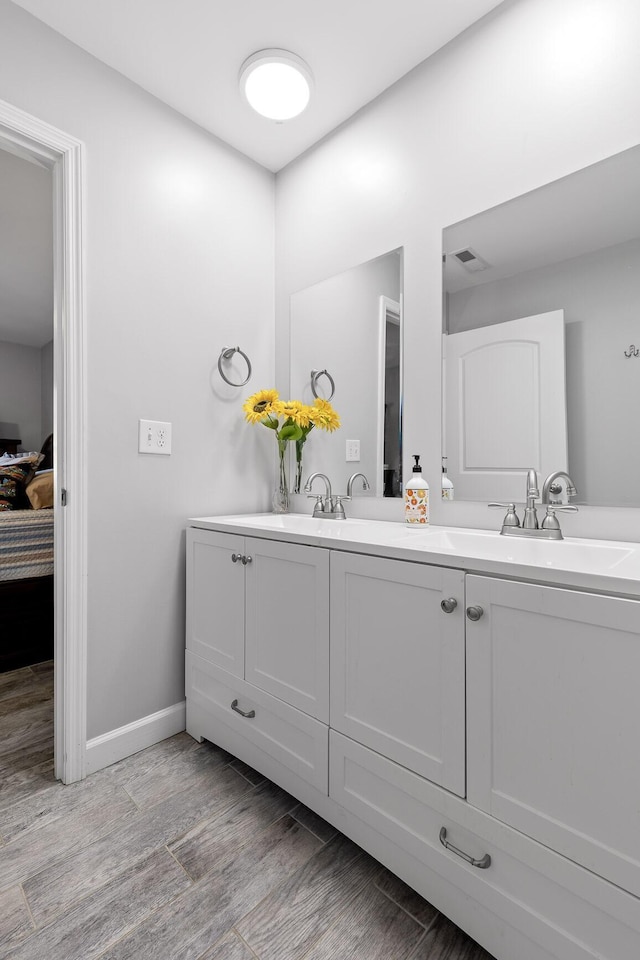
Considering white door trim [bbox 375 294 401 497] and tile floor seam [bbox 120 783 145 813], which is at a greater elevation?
white door trim [bbox 375 294 401 497]

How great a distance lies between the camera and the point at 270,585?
141cm

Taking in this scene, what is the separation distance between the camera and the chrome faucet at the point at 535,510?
50.6 inches

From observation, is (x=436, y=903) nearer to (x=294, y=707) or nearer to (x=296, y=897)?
(x=296, y=897)

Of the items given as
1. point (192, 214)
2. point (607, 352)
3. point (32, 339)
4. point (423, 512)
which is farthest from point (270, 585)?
point (32, 339)

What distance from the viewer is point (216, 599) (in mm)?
1627

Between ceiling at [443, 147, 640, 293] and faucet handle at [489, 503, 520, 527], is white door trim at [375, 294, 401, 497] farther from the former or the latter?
faucet handle at [489, 503, 520, 527]

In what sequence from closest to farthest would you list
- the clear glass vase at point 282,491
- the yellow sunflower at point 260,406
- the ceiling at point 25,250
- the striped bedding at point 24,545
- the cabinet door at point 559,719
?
1. the cabinet door at point 559,719
2. the yellow sunflower at point 260,406
3. the clear glass vase at point 282,491
4. the ceiling at point 25,250
5. the striped bedding at point 24,545

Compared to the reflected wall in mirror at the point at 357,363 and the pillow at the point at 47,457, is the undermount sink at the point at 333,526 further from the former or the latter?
the pillow at the point at 47,457

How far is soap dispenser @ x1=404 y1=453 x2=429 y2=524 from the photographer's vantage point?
5.10 feet

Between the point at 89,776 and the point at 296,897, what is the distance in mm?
846

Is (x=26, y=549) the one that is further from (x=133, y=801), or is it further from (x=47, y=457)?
(x=47, y=457)

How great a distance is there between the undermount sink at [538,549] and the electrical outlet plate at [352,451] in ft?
1.77

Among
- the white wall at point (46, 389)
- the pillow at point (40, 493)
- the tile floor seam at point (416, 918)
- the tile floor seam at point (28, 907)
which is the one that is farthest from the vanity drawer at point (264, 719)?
the white wall at point (46, 389)

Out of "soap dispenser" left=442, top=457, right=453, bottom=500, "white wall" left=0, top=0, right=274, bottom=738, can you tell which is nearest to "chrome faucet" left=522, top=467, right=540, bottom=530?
"soap dispenser" left=442, top=457, right=453, bottom=500
